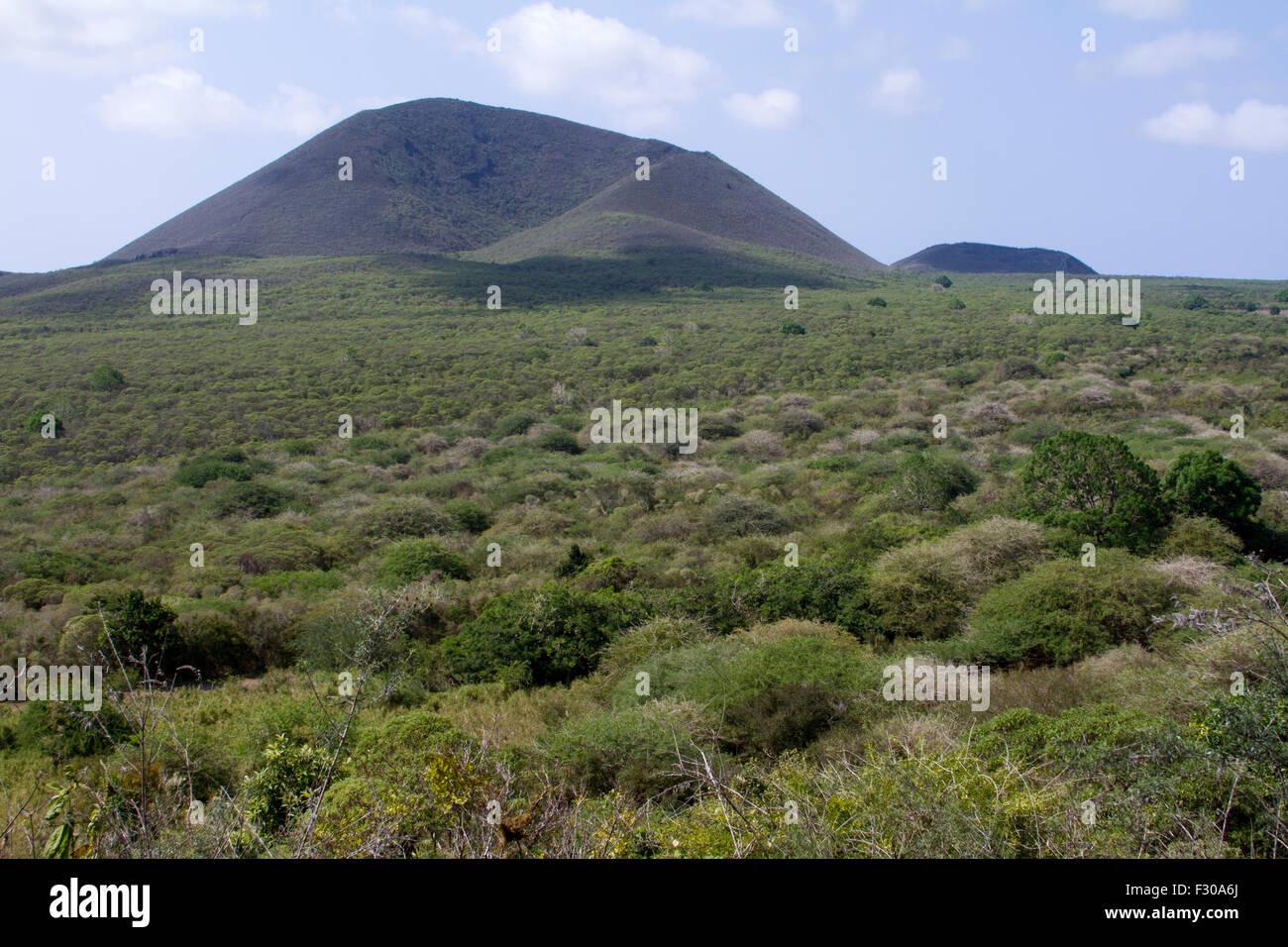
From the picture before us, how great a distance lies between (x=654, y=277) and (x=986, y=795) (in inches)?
2387

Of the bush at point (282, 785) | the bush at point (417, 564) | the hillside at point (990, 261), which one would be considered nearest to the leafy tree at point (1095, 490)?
the bush at point (417, 564)

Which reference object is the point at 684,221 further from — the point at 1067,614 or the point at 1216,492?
the point at 1067,614

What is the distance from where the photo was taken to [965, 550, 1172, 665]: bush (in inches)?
394

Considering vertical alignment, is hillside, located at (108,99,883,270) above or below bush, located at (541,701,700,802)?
above

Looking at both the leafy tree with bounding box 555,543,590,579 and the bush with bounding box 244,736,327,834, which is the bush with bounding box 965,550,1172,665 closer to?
the leafy tree with bounding box 555,543,590,579

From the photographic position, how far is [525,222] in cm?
9681

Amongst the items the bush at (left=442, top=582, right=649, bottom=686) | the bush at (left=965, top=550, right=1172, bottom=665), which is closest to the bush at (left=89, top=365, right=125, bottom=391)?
the bush at (left=442, top=582, right=649, bottom=686)

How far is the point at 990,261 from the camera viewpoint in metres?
115

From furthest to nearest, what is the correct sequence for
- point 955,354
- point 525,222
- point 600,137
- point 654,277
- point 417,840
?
point 600,137 → point 525,222 → point 654,277 → point 955,354 → point 417,840

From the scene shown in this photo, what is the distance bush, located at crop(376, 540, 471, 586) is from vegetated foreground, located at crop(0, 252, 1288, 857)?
0.08m

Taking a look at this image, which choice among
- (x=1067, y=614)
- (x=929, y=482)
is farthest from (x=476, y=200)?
(x=1067, y=614)
